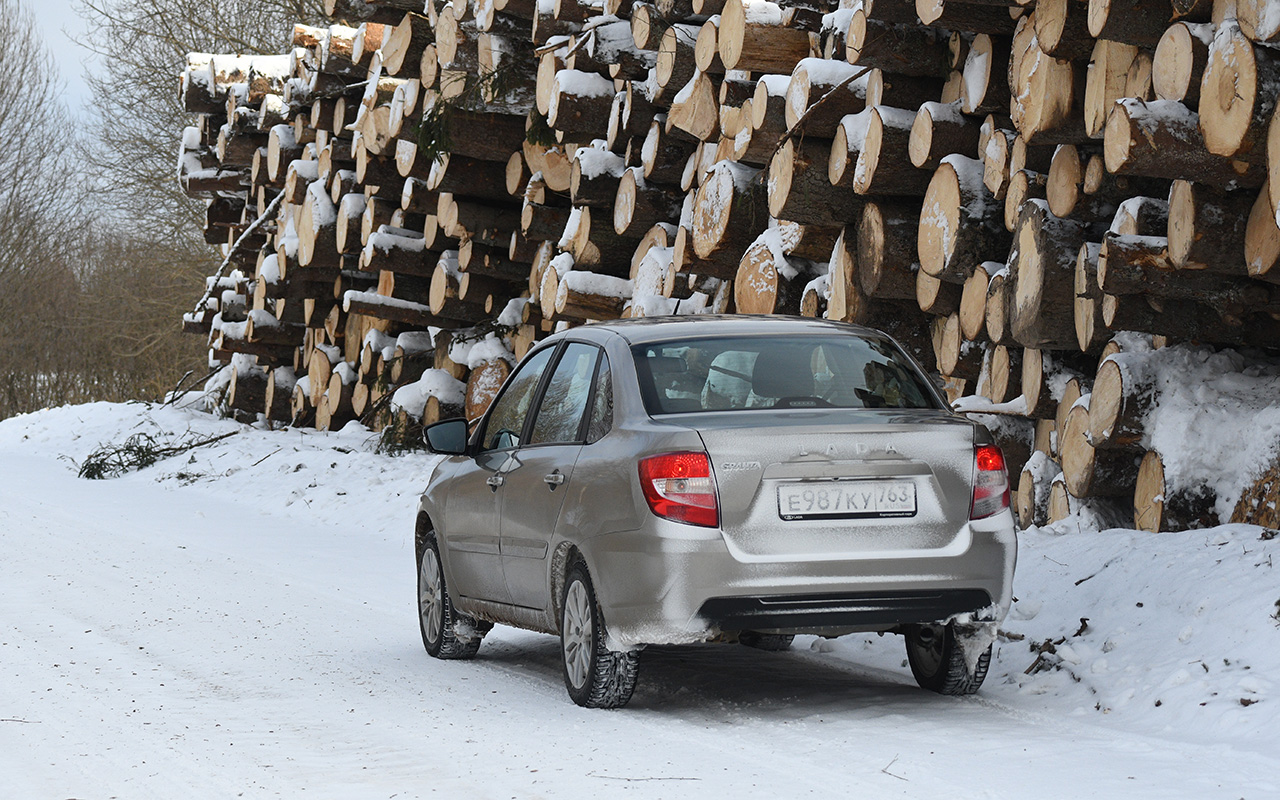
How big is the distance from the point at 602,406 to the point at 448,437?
1.33 metres

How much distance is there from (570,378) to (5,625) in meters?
3.52

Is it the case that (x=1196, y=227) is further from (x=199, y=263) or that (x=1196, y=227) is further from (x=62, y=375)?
(x=62, y=375)

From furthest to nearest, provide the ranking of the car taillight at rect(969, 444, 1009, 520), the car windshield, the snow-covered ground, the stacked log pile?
the stacked log pile < the car windshield < the car taillight at rect(969, 444, 1009, 520) < the snow-covered ground

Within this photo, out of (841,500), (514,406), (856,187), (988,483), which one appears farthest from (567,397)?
(856,187)

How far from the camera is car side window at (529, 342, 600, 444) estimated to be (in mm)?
6391

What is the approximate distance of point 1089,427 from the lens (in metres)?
7.29

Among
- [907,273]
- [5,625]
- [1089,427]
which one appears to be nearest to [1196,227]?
[1089,427]

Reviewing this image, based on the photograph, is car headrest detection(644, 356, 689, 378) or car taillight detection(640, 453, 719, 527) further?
car headrest detection(644, 356, 689, 378)

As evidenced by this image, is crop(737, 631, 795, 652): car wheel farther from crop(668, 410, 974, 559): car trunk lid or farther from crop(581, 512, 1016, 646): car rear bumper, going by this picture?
crop(668, 410, 974, 559): car trunk lid

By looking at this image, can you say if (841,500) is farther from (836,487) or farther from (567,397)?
(567,397)

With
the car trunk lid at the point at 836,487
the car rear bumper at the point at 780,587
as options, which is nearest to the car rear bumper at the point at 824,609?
the car rear bumper at the point at 780,587

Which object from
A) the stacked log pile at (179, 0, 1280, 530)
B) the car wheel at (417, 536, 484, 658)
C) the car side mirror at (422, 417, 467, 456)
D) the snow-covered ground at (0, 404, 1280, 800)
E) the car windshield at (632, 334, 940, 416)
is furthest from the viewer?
the car wheel at (417, 536, 484, 658)

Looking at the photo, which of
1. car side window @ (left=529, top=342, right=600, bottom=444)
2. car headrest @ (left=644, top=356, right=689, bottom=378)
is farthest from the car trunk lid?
car side window @ (left=529, top=342, right=600, bottom=444)

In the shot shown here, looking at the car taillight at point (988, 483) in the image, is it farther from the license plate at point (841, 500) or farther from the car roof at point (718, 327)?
the car roof at point (718, 327)
